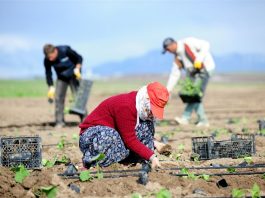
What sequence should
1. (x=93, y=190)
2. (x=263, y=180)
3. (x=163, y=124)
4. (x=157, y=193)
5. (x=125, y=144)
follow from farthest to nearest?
(x=163, y=124) < (x=125, y=144) < (x=263, y=180) < (x=93, y=190) < (x=157, y=193)

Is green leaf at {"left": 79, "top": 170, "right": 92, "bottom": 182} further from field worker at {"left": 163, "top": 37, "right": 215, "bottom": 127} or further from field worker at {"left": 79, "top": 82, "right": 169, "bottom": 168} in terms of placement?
field worker at {"left": 163, "top": 37, "right": 215, "bottom": 127}

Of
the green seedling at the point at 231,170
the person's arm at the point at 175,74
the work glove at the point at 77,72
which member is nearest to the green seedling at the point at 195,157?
the green seedling at the point at 231,170

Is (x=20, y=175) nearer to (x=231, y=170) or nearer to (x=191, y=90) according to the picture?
(x=231, y=170)

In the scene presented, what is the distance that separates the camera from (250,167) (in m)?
6.22

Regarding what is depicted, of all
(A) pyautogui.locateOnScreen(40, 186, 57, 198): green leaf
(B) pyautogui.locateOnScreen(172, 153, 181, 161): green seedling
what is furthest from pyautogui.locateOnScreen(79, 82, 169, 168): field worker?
(A) pyautogui.locateOnScreen(40, 186, 57, 198): green leaf

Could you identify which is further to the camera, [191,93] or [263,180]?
[191,93]

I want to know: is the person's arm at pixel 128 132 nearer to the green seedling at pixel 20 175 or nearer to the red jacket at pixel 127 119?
the red jacket at pixel 127 119

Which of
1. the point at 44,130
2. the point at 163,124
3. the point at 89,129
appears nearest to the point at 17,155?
the point at 89,129

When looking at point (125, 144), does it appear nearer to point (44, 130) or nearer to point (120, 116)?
point (120, 116)

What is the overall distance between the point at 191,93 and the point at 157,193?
731 cm

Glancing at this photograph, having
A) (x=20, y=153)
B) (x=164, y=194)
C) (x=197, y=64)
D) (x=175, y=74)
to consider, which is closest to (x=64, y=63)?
(x=175, y=74)

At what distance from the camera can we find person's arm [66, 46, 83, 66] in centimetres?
1227

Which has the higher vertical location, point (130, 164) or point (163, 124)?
point (130, 164)

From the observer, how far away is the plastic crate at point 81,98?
12594mm
